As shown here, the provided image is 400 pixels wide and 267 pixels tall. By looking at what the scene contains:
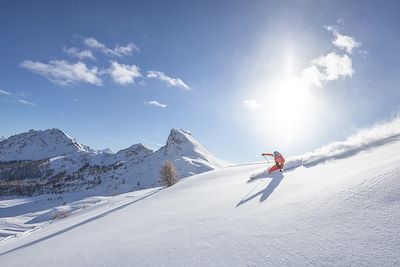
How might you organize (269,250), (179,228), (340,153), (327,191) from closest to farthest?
(269,250) < (327,191) < (179,228) < (340,153)

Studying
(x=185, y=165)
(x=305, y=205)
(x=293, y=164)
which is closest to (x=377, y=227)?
(x=305, y=205)

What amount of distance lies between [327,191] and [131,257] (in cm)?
375

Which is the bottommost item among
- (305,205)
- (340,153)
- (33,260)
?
(33,260)

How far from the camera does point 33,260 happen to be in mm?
6594

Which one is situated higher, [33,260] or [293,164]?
[293,164]

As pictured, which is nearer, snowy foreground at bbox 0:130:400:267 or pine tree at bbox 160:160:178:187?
snowy foreground at bbox 0:130:400:267

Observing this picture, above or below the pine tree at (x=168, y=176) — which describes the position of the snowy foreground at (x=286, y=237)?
below

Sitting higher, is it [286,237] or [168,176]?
[168,176]

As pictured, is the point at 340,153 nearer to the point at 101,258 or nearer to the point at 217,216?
the point at 217,216

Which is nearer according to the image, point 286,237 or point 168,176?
point 286,237

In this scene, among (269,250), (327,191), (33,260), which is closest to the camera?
(269,250)

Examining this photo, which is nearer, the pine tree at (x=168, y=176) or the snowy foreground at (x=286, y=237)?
the snowy foreground at (x=286, y=237)

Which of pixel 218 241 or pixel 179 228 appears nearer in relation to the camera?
pixel 218 241

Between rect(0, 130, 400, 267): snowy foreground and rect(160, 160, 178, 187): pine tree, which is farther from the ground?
rect(160, 160, 178, 187): pine tree
